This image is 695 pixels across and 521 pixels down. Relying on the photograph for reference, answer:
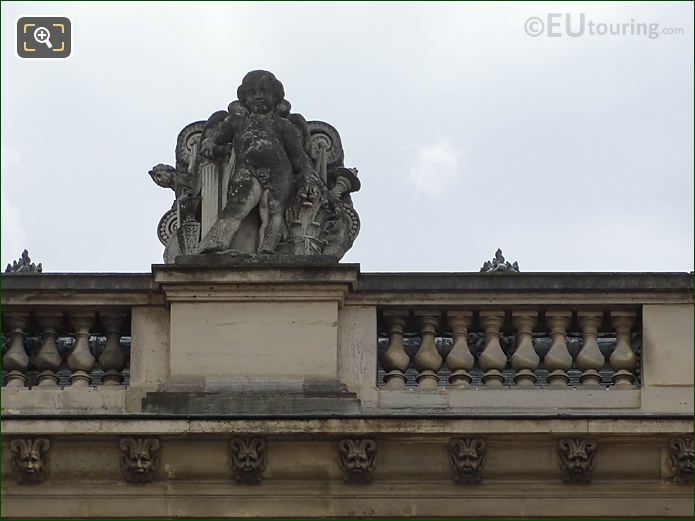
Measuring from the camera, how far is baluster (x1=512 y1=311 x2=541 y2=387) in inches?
726

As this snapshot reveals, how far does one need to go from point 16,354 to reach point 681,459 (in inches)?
205

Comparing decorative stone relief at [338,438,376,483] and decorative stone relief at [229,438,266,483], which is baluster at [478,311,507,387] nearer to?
decorative stone relief at [338,438,376,483]

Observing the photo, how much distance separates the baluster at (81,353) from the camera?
728 inches

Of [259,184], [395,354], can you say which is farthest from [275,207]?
[395,354]

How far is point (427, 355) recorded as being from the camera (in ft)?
60.7

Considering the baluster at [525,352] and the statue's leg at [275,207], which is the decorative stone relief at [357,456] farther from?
the statue's leg at [275,207]

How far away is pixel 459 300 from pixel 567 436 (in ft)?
5.15

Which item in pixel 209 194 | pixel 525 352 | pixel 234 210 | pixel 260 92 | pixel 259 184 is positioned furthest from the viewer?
pixel 260 92

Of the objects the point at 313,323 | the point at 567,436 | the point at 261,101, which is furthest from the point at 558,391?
the point at 261,101

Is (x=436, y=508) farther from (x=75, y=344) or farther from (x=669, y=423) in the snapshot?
(x=75, y=344)

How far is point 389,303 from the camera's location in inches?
733

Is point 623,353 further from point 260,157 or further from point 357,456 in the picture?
point 260,157

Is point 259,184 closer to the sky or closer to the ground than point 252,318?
closer to the sky

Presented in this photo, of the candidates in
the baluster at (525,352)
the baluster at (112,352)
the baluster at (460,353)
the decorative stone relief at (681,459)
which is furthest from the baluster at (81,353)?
the decorative stone relief at (681,459)
